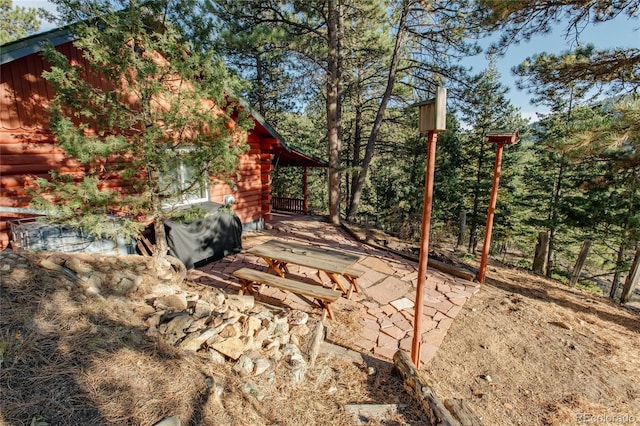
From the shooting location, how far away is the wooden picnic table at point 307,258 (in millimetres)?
4820

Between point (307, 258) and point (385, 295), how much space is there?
1722 millimetres

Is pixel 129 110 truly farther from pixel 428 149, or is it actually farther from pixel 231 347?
pixel 428 149

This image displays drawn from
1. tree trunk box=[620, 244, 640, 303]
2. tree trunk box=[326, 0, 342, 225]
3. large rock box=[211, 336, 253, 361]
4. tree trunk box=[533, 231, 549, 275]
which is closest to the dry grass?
large rock box=[211, 336, 253, 361]

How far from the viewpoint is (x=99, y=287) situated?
12.0ft

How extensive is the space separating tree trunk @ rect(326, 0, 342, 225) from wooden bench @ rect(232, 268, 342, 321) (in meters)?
6.13

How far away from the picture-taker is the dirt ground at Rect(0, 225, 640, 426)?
2.10m

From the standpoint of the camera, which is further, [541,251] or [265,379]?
[541,251]

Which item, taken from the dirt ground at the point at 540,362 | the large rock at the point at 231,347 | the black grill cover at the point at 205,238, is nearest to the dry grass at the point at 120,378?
the large rock at the point at 231,347

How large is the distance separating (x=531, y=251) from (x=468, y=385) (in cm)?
3059

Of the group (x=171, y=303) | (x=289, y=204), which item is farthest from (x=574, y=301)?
(x=289, y=204)

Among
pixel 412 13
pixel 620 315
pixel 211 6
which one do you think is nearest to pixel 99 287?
pixel 211 6

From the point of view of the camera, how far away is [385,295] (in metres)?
5.52

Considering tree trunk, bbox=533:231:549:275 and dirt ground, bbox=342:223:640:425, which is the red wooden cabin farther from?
tree trunk, bbox=533:231:549:275

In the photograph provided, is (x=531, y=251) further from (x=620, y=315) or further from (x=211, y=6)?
(x=211, y=6)
